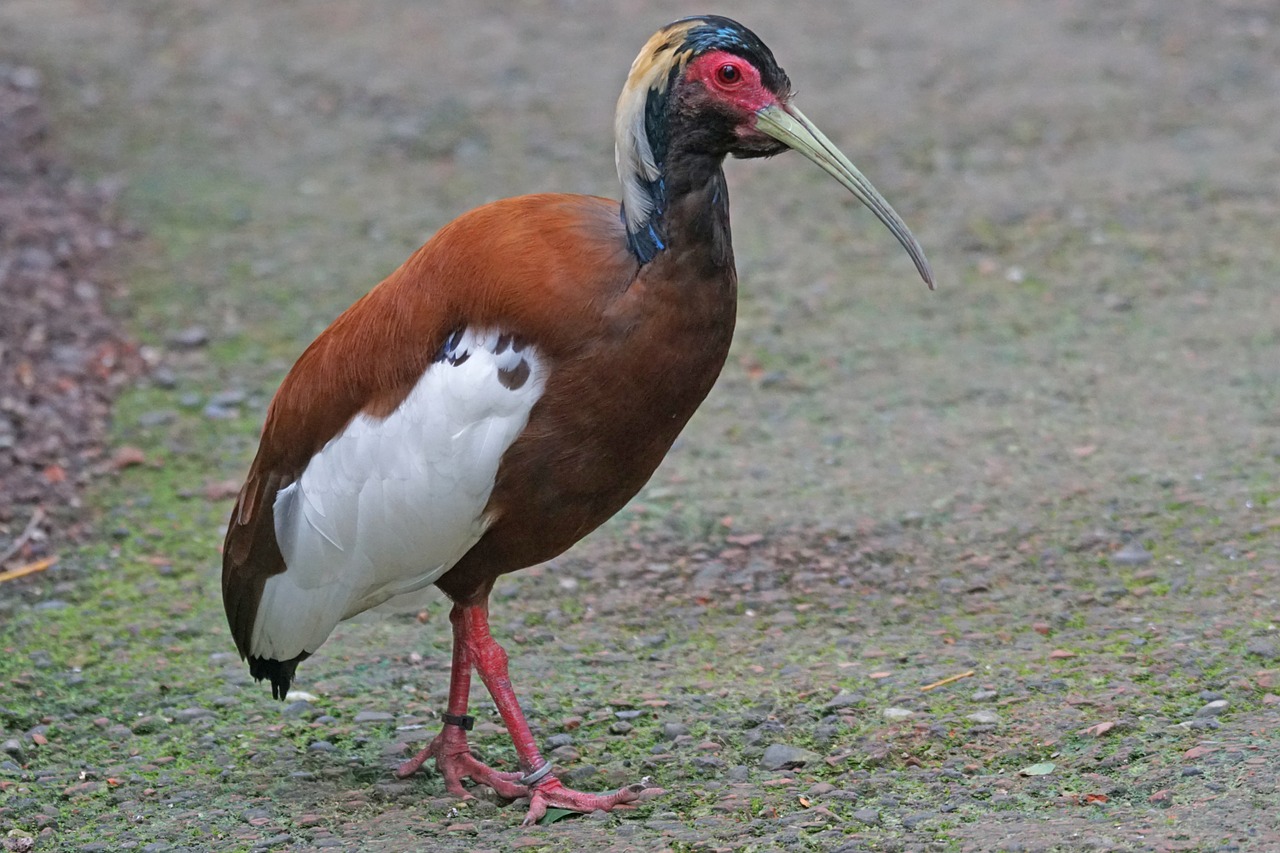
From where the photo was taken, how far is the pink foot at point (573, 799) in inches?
175

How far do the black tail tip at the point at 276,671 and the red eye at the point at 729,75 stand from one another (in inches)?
83.6

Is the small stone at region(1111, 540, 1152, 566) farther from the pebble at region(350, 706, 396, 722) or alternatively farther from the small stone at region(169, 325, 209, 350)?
the small stone at region(169, 325, 209, 350)

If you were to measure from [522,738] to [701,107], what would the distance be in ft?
6.13

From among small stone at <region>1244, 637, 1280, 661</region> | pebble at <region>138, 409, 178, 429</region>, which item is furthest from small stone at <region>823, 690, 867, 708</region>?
pebble at <region>138, 409, 178, 429</region>

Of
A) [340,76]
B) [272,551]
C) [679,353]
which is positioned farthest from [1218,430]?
[340,76]

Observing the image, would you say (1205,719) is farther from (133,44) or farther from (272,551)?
(133,44)

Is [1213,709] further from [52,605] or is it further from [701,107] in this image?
[52,605]

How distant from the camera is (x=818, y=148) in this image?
164 inches

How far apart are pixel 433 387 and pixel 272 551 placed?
2.78ft

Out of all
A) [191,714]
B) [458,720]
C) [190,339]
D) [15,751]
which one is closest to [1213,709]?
[458,720]

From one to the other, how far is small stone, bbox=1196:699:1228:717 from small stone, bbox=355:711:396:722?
8.24 feet

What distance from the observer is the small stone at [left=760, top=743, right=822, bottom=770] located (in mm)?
4598

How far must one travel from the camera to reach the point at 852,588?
5797mm

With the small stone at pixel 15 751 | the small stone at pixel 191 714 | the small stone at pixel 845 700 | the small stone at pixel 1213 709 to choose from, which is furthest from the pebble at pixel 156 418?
the small stone at pixel 1213 709
